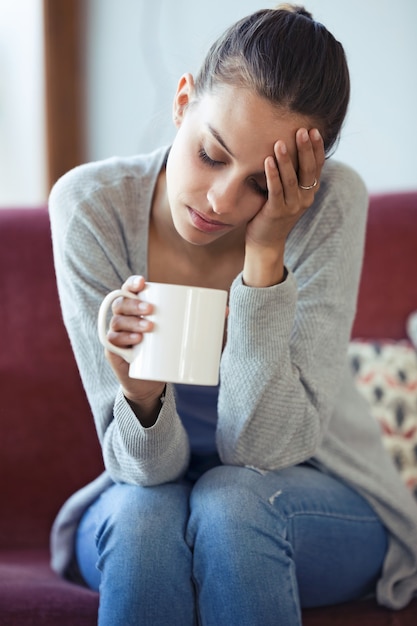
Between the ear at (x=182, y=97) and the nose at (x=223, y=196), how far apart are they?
156 mm

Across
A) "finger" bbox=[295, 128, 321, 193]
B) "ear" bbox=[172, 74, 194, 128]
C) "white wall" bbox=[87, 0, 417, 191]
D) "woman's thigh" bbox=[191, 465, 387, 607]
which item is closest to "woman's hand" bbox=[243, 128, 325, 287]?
"finger" bbox=[295, 128, 321, 193]

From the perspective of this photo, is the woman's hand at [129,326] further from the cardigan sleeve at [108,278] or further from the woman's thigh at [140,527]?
the woman's thigh at [140,527]

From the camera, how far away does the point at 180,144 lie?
1.01 m

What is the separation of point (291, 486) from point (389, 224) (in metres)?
0.77

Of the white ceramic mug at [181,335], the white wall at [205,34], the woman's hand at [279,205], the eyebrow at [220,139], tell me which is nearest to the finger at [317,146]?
the woman's hand at [279,205]

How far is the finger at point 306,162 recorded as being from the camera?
3.12ft

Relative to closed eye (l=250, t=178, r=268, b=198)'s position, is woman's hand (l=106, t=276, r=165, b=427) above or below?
below

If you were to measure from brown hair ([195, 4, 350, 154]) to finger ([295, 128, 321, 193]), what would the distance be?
0.04 meters

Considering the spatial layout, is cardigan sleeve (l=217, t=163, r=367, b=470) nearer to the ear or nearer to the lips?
the lips

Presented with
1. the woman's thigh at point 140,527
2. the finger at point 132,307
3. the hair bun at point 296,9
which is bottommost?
the woman's thigh at point 140,527

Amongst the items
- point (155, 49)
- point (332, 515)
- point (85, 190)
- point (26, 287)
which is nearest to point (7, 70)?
point (155, 49)

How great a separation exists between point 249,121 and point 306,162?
97 mm

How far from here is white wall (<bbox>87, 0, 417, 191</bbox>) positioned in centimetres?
199

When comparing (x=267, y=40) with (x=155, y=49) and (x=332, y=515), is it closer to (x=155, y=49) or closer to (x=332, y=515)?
(x=332, y=515)
